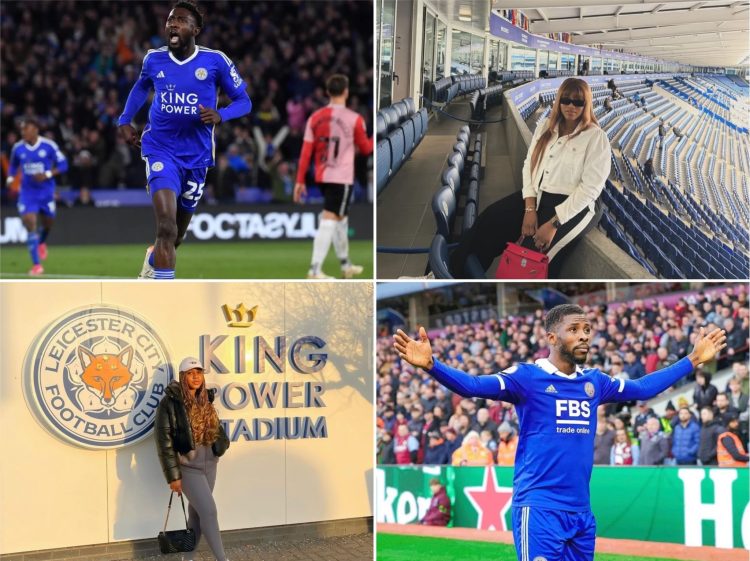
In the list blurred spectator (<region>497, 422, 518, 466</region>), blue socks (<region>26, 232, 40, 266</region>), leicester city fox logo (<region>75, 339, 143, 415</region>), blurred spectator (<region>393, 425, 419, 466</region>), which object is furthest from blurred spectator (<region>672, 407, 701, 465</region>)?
blue socks (<region>26, 232, 40, 266</region>)

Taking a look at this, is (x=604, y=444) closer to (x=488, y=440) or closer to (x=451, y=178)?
(x=488, y=440)

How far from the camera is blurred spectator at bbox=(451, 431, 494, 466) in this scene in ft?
36.3

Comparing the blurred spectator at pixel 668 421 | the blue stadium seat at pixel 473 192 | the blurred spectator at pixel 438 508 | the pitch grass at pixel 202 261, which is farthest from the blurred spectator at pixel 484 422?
the blue stadium seat at pixel 473 192

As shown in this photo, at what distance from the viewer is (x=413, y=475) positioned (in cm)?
1020

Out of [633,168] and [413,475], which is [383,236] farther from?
[413,475]

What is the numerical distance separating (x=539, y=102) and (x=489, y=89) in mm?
318

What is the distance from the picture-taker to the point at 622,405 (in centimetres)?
1140

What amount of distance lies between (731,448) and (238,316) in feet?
15.3

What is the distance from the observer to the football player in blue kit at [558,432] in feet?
16.3

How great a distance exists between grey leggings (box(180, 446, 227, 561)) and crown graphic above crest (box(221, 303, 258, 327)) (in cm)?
87

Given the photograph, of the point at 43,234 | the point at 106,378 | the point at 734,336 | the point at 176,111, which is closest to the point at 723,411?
the point at 734,336

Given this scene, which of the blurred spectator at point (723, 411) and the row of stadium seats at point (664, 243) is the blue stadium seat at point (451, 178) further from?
the blurred spectator at point (723, 411)

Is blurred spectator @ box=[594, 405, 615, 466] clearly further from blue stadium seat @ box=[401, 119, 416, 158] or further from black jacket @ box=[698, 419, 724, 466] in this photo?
blue stadium seat @ box=[401, 119, 416, 158]

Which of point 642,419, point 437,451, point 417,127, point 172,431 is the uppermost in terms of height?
point 417,127
